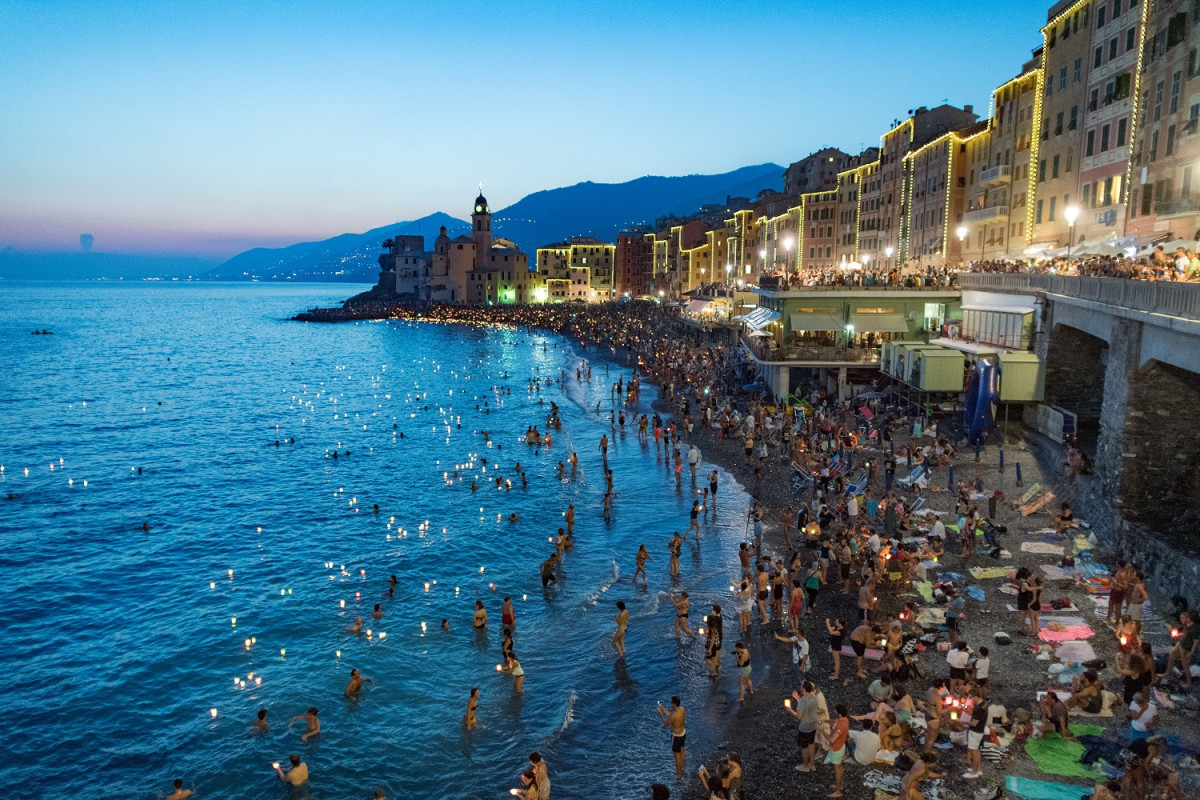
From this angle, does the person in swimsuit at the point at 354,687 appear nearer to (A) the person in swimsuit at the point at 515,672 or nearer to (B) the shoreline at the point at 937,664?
(A) the person in swimsuit at the point at 515,672

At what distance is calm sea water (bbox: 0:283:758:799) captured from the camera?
15.8 metres

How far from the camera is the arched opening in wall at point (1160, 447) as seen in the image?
19016 millimetres

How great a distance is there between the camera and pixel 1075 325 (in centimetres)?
2480

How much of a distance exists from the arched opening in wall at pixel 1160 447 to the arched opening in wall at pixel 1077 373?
7.99 metres

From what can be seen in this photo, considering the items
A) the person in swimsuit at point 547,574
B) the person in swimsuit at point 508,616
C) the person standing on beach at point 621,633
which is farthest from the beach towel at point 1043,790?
the person in swimsuit at point 547,574

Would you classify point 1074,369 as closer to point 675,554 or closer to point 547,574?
point 675,554

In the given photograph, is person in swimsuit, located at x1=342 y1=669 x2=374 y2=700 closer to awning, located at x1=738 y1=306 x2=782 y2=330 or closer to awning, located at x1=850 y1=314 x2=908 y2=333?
awning, located at x1=738 y1=306 x2=782 y2=330

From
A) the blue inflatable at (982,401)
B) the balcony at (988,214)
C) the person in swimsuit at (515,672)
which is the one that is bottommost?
the person in swimsuit at (515,672)

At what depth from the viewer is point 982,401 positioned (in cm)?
2700

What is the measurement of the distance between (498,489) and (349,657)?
52.2ft

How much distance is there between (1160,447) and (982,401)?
25.8 feet

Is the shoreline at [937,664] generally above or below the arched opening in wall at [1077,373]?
below

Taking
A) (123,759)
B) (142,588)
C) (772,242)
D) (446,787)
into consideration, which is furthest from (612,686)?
(772,242)

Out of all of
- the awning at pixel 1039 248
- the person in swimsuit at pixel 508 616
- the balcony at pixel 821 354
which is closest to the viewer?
the person in swimsuit at pixel 508 616
